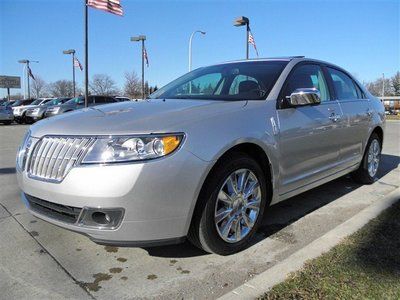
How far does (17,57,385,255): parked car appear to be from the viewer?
8.70 ft

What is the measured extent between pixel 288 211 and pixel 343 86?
1.83 meters

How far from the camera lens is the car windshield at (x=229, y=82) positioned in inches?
150

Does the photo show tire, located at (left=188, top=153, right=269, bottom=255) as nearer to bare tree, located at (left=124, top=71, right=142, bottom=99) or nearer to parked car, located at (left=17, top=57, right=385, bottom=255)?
parked car, located at (left=17, top=57, right=385, bottom=255)

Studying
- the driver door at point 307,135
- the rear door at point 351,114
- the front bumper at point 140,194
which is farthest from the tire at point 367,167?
the front bumper at point 140,194

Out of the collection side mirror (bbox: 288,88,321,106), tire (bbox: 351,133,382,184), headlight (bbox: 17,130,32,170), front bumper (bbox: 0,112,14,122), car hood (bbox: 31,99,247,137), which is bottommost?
front bumper (bbox: 0,112,14,122)

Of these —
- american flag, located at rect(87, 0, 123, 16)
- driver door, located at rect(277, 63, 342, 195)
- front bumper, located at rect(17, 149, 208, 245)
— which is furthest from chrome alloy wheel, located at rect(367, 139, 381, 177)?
american flag, located at rect(87, 0, 123, 16)

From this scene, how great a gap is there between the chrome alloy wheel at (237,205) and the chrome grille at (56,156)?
42.0 inches

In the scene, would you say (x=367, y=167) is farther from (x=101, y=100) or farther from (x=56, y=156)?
(x=101, y=100)

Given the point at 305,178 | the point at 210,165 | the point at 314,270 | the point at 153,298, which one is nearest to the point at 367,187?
the point at 305,178

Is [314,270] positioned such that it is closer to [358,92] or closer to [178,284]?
[178,284]

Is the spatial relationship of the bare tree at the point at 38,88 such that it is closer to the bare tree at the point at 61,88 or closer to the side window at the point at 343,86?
the bare tree at the point at 61,88

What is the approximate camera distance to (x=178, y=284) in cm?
282

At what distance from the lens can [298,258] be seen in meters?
3.04

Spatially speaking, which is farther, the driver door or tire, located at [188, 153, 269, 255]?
the driver door
